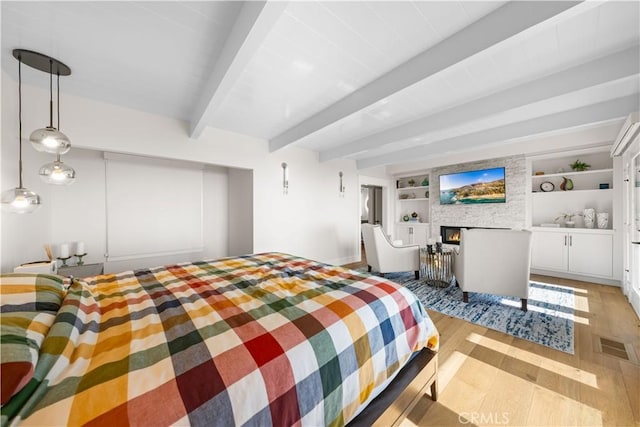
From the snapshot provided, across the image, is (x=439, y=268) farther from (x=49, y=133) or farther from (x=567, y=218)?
(x=49, y=133)

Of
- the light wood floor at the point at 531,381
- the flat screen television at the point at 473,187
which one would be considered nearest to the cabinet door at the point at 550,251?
the flat screen television at the point at 473,187

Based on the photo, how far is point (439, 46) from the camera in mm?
1706

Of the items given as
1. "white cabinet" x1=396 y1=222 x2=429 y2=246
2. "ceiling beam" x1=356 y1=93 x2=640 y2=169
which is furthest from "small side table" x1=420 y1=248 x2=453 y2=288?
"white cabinet" x1=396 y1=222 x2=429 y2=246

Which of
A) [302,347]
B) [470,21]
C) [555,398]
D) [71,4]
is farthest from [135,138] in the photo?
[555,398]

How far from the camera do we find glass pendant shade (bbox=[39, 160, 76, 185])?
190 cm

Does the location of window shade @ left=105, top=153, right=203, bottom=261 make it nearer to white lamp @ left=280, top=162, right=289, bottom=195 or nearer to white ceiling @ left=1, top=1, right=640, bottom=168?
white ceiling @ left=1, top=1, right=640, bottom=168

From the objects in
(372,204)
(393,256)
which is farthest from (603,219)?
(372,204)

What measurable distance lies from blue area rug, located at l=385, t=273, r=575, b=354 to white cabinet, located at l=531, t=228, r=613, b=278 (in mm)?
671

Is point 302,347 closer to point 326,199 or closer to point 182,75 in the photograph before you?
point 182,75

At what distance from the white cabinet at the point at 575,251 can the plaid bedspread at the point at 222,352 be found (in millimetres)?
4148

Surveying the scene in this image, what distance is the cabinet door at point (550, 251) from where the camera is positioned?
3.93 metres

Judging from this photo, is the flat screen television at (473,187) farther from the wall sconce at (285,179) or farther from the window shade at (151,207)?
the window shade at (151,207)

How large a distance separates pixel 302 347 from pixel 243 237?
10.7 feet

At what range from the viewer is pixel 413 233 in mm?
6113
